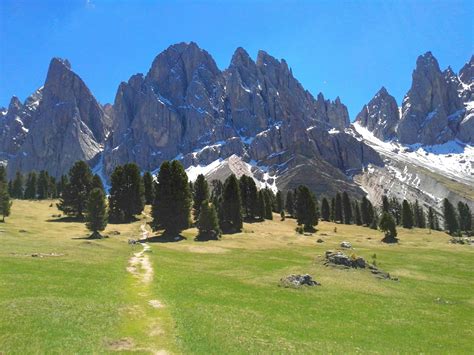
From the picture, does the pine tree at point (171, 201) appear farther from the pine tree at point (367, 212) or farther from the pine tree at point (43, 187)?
the pine tree at point (367, 212)

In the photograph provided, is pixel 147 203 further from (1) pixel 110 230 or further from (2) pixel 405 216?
(2) pixel 405 216

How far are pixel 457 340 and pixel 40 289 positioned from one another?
3000cm

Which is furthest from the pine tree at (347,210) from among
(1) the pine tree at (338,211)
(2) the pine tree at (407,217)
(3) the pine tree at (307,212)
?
(3) the pine tree at (307,212)

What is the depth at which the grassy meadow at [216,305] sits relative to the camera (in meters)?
23.1

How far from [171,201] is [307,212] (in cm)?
5054

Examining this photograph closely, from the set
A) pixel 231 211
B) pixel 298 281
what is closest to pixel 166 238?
pixel 231 211

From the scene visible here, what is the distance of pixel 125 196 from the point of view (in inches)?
4168

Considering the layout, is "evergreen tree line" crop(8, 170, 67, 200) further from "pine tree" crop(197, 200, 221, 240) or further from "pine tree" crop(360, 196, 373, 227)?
"pine tree" crop(360, 196, 373, 227)

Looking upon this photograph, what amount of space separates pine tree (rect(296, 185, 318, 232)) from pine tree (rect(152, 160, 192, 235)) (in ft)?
151

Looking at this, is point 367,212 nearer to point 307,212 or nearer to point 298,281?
point 307,212

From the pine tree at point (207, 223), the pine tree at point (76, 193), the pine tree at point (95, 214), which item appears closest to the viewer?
the pine tree at point (95, 214)

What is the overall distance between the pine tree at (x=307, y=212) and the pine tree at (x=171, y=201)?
46.1 m

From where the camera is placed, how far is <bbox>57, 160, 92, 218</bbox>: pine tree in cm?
10606

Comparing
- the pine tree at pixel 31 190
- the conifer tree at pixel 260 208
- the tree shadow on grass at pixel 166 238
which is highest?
the pine tree at pixel 31 190
